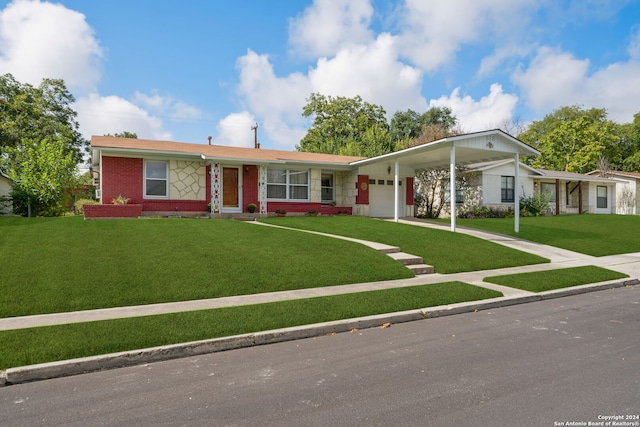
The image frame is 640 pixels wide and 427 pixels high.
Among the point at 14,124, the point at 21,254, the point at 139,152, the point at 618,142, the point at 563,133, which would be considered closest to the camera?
the point at 21,254

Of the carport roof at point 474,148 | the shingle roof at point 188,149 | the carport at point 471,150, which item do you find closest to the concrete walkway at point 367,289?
the carport at point 471,150

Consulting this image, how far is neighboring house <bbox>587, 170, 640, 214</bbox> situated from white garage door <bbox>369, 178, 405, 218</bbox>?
22.2m

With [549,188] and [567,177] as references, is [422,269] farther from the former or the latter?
[567,177]

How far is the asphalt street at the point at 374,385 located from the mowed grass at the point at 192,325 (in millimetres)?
419

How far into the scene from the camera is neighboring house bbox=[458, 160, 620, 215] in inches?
1022

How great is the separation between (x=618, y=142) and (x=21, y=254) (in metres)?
59.4

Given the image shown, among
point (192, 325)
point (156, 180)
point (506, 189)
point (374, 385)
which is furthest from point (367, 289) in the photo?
point (506, 189)

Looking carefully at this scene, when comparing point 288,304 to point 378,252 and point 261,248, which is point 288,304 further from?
point 378,252

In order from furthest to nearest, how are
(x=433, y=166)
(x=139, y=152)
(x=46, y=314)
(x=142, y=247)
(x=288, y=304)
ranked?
(x=433, y=166) → (x=139, y=152) → (x=142, y=247) → (x=288, y=304) → (x=46, y=314)

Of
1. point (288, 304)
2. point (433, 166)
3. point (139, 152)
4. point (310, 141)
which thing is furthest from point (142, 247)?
point (310, 141)

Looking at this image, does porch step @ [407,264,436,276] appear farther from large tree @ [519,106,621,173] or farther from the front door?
large tree @ [519,106,621,173]

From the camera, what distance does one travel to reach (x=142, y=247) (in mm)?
9938

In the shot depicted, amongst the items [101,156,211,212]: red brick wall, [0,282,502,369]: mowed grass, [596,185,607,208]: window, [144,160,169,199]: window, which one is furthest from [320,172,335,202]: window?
[596,185,607,208]: window

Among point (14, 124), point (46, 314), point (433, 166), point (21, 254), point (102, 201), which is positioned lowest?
point (46, 314)
